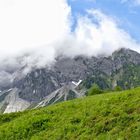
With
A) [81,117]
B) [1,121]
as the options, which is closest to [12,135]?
[81,117]

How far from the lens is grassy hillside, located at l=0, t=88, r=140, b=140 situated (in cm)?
3450

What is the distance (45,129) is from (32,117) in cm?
536

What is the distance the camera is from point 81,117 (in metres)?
41.6

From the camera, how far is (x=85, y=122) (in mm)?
39719

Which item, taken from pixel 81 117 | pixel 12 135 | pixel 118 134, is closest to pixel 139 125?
pixel 118 134

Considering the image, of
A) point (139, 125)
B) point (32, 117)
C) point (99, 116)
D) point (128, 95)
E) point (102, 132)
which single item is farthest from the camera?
point (32, 117)

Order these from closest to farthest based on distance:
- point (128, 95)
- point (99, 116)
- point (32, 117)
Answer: point (99, 116) < point (128, 95) < point (32, 117)

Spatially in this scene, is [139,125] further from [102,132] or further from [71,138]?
[71,138]

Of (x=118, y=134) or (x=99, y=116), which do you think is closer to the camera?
(x=118, y=134)

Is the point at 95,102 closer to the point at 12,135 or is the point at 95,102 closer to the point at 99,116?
the point at 99,116

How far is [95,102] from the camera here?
151ft

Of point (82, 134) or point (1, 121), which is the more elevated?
point (1, 121)

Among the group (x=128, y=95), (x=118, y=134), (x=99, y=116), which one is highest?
(x=128, y=95)

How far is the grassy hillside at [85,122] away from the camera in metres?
34.5
